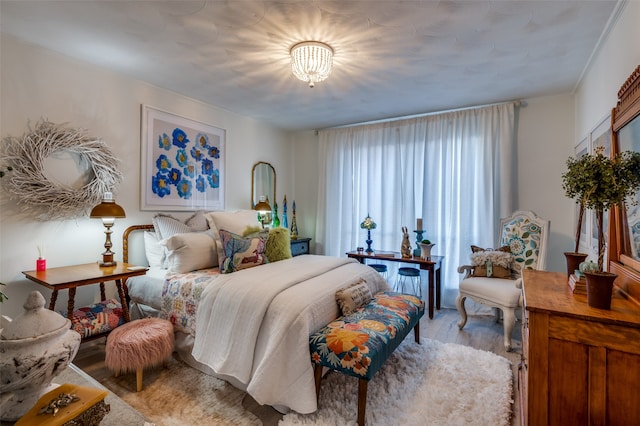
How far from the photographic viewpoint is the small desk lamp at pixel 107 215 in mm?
2447

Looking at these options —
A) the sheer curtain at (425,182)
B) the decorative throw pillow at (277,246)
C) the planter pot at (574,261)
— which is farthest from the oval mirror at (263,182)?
the planter pot at (574,261)

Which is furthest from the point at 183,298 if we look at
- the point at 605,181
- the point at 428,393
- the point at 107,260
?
the point at 605,181

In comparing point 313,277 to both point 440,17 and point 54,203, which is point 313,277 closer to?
point 440,17

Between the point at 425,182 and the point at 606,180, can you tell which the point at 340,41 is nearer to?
the point at 606,180

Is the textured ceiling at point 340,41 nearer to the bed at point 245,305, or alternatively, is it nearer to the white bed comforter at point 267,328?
the bed at point 245,305

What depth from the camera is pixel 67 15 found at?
6.44ft

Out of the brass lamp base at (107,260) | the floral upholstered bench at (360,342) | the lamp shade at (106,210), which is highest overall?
the lamp shade at (106,210)

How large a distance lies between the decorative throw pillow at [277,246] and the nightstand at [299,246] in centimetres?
131

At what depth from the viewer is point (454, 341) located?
2.79 m

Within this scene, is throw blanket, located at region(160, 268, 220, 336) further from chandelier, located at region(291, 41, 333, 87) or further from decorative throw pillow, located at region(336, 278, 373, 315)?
chandelier, located at region(291, 41, 333, 87)

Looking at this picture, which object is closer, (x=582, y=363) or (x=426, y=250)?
(x=582, y=363)

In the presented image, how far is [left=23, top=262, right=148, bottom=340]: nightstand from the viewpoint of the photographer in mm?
2090

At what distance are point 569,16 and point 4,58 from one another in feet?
12.9

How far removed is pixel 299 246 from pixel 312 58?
2.89 metres
